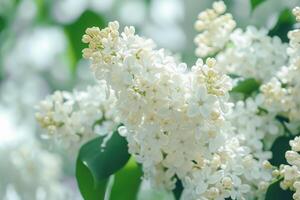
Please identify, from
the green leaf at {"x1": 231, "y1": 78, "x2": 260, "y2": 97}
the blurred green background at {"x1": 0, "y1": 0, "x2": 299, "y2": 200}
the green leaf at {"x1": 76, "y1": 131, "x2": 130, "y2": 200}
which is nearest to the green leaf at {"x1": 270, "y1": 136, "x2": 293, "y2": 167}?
the green leaf at {"x1": 231, "y1": 78, "x2": 260, "y2": 97}

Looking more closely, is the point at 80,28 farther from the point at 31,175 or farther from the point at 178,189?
the point at 178,189

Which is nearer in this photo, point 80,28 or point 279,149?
point 279,149

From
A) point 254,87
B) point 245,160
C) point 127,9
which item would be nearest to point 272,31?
point 254,87

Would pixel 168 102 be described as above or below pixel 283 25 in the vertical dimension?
below

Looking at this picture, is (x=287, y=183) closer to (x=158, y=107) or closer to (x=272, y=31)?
(x=158, y=107)

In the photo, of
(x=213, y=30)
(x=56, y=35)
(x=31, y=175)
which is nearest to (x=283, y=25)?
(x=213, y=30)

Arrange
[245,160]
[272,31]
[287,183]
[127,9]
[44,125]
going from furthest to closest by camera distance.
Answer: [127,9] → [272,31] → [44,125] → [245,160] → [287,183]
